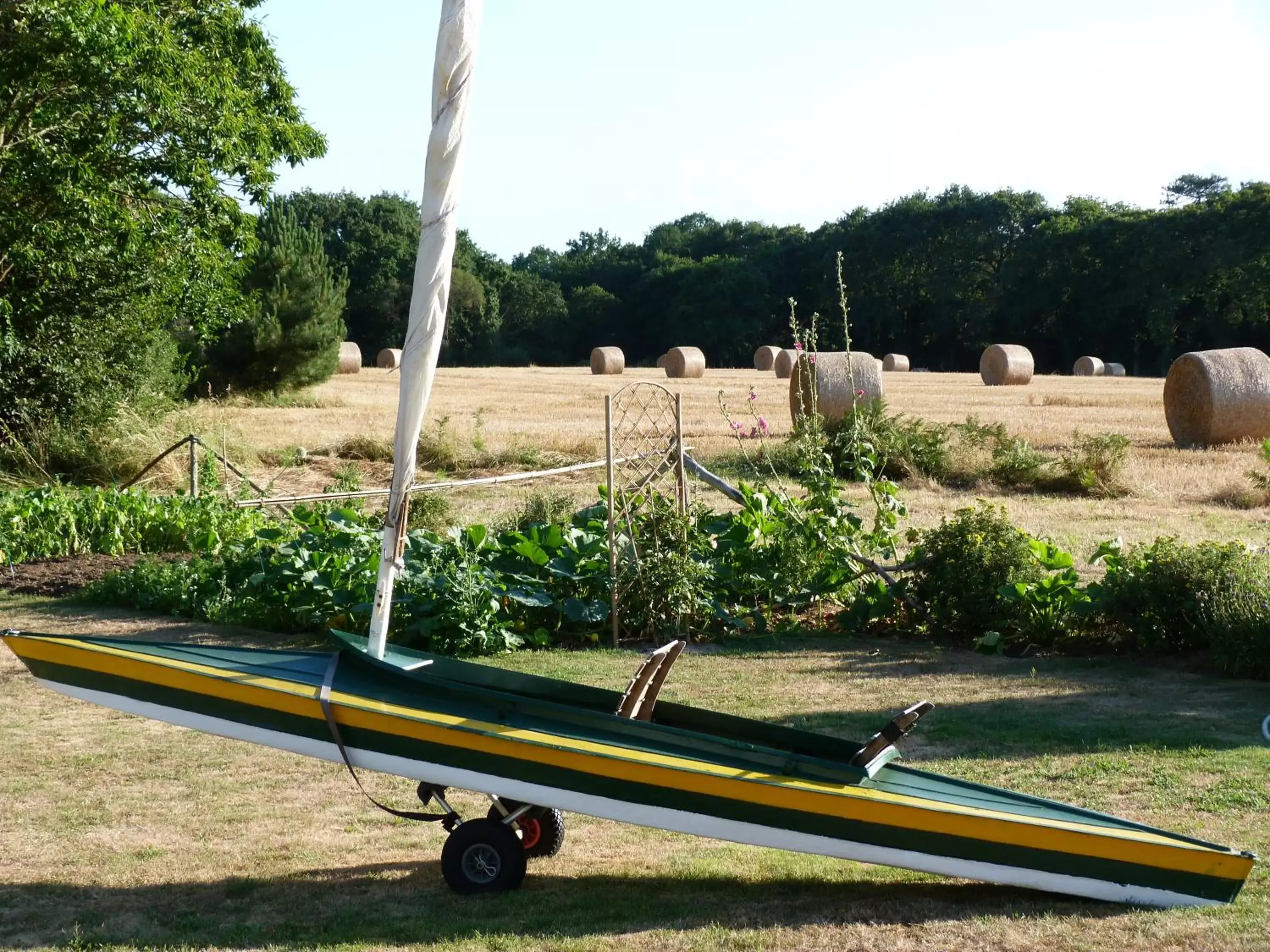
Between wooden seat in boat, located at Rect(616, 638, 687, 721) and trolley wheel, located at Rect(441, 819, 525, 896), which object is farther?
wooden seat in boat, located at Rect(616, 638, 687, 721)

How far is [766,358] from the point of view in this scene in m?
50.0

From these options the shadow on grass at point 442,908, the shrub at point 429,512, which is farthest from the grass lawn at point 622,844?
the shrub at point 429,512

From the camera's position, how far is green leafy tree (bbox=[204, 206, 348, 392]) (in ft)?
93.1

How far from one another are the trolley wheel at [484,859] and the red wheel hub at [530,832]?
30cm

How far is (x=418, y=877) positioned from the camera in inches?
184

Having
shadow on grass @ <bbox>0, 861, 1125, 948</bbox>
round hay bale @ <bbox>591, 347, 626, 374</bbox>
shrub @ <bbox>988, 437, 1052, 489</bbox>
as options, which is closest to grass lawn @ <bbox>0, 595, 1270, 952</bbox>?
shadow on grass @ <bbox>0, 861, 1125, 948</bbox>

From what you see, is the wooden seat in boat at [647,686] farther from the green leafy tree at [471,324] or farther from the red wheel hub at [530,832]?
the green leafy tree at [471,324]

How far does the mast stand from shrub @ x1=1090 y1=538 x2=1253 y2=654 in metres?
5.14

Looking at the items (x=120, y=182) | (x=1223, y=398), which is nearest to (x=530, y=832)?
(x=120, y=182)

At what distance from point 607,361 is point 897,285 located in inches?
1022

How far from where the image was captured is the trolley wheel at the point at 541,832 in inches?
186

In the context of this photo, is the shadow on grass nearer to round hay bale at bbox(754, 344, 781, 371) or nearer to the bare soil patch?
the bare soil patch

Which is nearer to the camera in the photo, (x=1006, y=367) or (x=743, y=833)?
(x=743, y=833)

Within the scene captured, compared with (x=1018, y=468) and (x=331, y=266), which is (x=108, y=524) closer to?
(x=1018, y=468)
